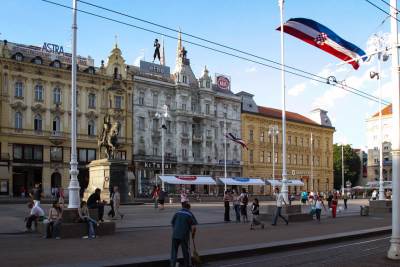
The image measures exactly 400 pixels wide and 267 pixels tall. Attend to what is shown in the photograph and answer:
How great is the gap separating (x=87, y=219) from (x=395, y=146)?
35.1ft

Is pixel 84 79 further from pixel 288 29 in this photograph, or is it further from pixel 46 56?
pixel 288 29

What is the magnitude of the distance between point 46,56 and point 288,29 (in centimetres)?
4622

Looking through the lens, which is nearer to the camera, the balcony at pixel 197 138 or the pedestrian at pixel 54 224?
the pedestrian at pixel 54 224

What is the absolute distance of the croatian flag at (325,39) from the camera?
21422 millimetres

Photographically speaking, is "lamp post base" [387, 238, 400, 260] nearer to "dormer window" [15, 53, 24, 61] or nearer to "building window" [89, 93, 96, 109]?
"dormer window" [15, 53, 24, 61]

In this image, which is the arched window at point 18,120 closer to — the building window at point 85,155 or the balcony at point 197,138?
the building window at point 85,155

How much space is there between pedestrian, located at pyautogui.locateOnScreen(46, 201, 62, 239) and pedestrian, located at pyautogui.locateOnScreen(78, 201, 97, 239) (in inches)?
28.8

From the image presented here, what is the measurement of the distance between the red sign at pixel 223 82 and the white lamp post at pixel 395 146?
70.5 meters

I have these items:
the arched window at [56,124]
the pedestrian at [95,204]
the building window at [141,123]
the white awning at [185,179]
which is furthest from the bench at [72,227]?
the building window at [141,123]

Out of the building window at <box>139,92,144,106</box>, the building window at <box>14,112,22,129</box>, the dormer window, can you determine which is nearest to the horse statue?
the building window at <box>14,112,22,129</box>

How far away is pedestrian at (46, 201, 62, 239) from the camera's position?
1795cm

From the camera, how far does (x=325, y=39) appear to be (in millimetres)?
21422

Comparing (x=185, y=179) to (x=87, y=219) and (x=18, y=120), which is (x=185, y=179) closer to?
(x=18, y=120)

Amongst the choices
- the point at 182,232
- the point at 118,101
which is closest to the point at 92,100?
the point at 118,101
